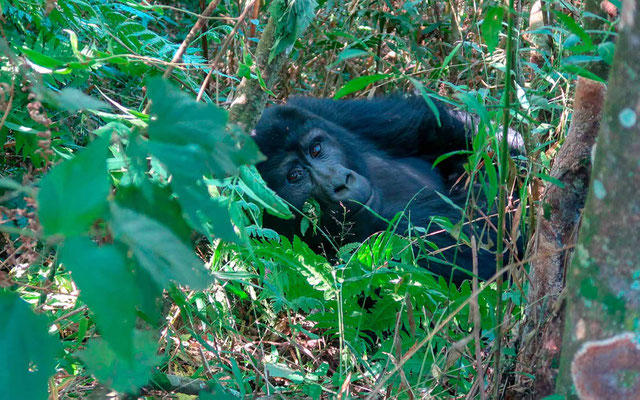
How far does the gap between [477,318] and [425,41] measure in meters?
3.41

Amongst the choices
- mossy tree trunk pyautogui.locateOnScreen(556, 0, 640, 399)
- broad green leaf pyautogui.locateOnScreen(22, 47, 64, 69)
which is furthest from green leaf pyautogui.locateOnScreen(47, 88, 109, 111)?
mossy tree trunk pyautogui.locateOnScreen(556, 0, 640, 399)

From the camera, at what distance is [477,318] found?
1.40 meters

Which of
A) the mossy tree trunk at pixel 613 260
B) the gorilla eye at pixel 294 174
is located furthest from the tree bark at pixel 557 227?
the gorilla eye at pixel 294 174

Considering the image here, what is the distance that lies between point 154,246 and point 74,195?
12 centimetres

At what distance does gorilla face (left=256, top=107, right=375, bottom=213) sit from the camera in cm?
333

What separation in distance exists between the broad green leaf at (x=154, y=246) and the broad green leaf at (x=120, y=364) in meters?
0.23

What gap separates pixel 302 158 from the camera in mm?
3447

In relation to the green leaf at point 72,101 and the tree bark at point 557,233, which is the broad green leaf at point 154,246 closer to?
the green leaf at point 72,101

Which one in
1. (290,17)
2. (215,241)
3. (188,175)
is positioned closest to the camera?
(188,175)

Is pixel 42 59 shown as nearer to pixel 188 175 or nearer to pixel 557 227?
pixel 188 175

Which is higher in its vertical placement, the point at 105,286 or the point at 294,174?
the point at 105,286

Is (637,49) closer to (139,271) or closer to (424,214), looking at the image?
(139,271)

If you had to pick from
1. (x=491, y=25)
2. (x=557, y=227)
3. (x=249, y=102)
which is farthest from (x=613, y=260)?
(x=249, y=102)

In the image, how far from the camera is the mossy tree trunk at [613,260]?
1045mm
